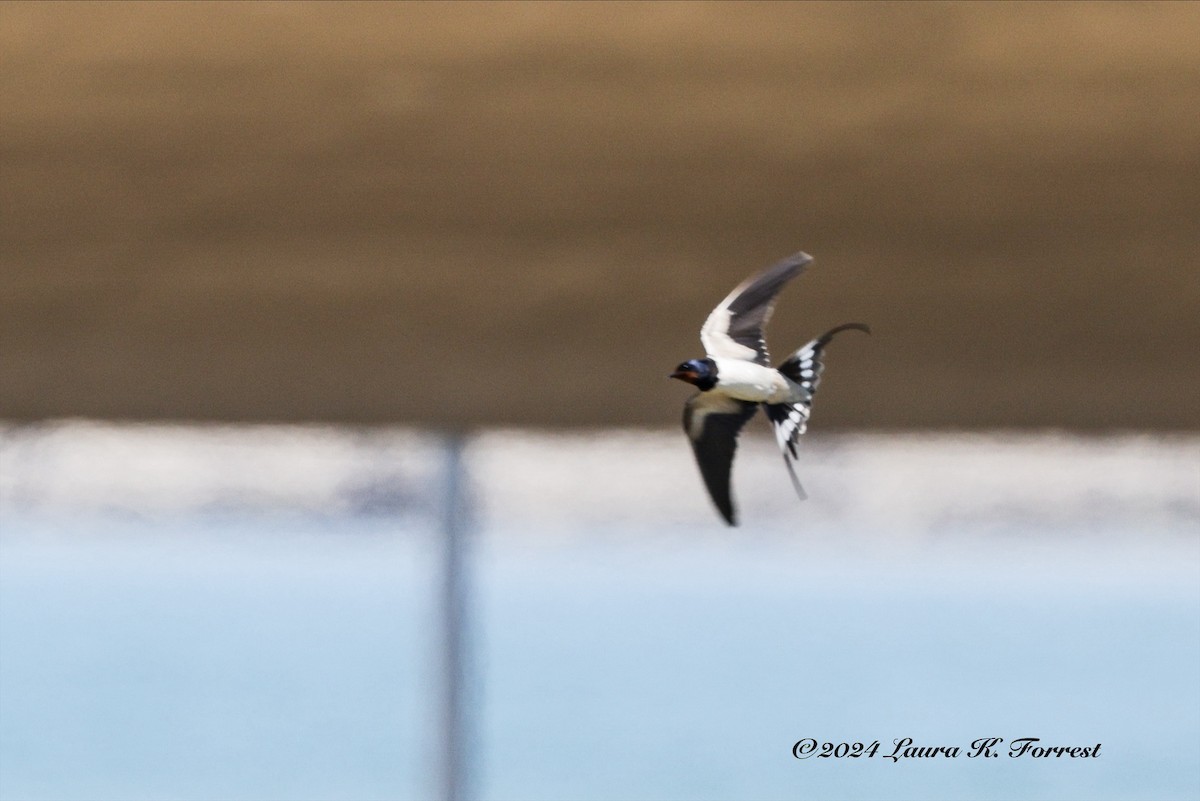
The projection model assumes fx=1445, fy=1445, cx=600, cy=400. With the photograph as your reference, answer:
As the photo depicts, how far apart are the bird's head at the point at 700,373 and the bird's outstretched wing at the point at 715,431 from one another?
0.05ft

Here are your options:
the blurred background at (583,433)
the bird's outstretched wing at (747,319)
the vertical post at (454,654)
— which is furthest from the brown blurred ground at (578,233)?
the bird's outstretched wing at (747,319)

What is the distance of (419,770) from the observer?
2.23 meters

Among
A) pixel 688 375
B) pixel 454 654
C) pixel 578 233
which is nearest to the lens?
pixel 688 375

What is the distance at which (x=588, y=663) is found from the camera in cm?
217

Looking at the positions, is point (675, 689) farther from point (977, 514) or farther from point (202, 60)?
point (202, 60)

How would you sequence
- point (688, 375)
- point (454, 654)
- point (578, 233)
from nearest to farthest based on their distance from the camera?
1. point (688, 375)
2. point (578, 233)
3. point (454, 654)

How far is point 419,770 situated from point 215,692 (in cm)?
33

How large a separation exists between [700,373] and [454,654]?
4.47ft

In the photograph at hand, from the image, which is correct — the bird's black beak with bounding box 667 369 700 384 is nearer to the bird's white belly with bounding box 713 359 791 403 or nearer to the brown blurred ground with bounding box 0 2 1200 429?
the bird's white belly with bounding box 713 359 791 403

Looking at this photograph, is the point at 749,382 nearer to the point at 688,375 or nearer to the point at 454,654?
the point at 688,375

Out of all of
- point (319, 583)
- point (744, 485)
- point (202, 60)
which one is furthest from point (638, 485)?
point (202, 60)

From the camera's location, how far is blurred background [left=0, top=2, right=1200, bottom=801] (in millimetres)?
2027

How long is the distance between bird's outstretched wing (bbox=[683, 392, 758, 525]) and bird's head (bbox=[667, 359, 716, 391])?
0.05 feet

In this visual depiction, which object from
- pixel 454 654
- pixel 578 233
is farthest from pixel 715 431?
pixel 454 654
